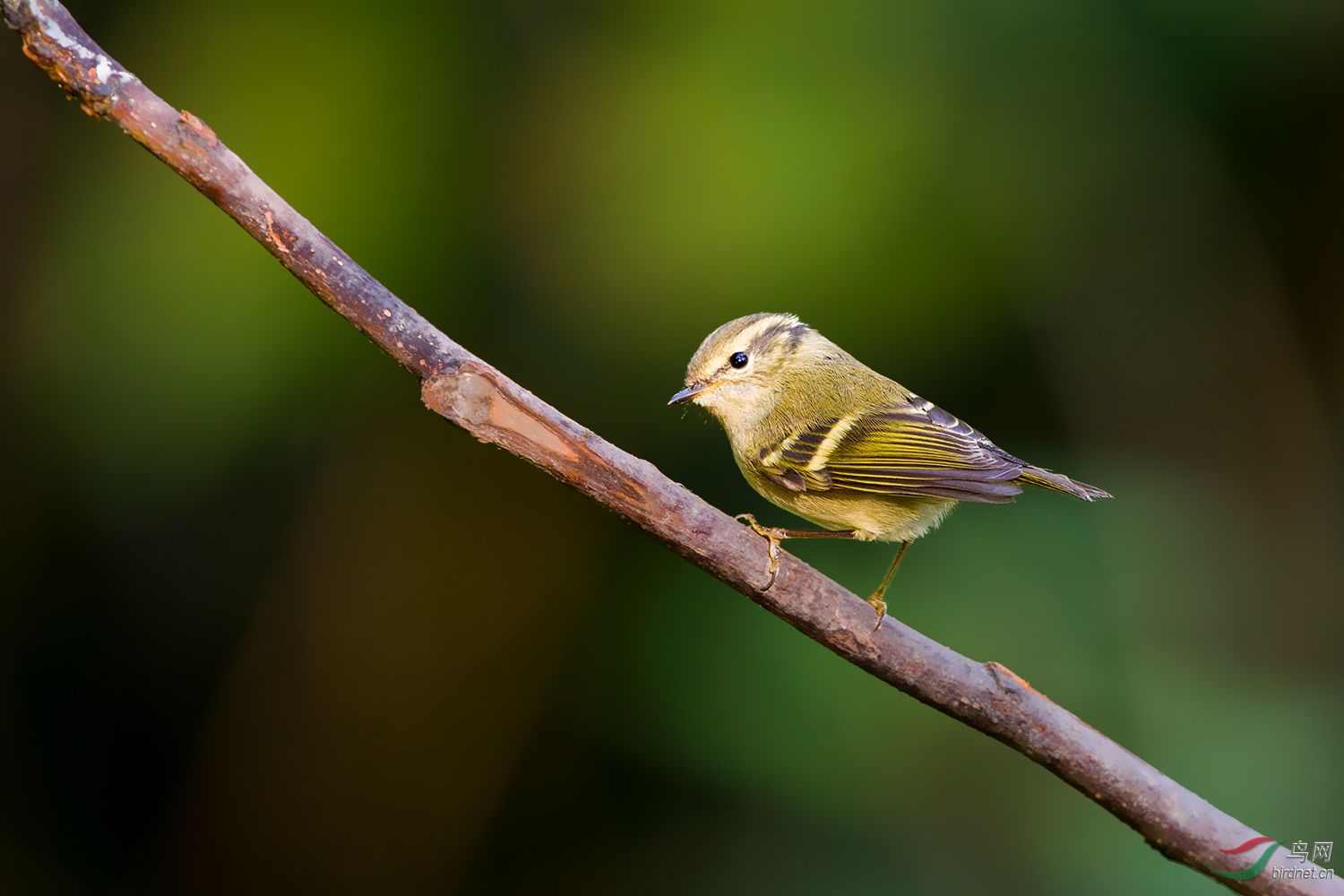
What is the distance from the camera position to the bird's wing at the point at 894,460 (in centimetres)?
227

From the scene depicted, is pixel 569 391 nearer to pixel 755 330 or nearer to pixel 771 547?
pixel 755 330

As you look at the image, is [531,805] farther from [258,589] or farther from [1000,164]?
[1000,164]

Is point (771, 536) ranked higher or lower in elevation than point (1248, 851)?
higher

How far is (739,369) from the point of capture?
8.55 feet

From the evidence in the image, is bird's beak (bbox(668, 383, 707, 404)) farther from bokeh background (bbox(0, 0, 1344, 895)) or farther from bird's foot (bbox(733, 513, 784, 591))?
bird's foot (bbox(733, 513, 784, 591))

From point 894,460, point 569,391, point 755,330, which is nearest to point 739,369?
point 755,330

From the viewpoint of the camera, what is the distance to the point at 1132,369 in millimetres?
3320

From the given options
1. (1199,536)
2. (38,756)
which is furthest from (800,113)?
(38,756)

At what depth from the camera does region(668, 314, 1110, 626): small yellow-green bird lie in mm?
2320

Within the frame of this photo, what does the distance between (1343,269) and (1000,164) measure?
1167 mm

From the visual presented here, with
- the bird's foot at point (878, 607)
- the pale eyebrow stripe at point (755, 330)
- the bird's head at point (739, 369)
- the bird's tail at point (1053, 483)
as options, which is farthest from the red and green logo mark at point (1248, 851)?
the pale eyebrow stripe at point (755, 330)

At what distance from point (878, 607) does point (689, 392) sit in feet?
2.19

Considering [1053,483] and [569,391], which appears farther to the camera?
[569,391]

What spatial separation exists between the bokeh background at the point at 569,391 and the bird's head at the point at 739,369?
0.39 metres
